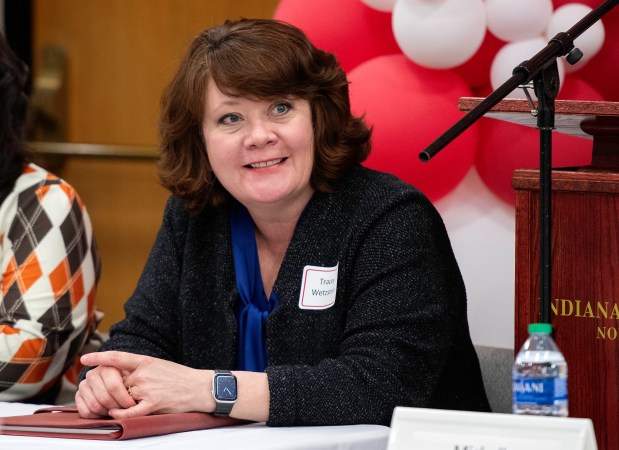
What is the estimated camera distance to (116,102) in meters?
3.57

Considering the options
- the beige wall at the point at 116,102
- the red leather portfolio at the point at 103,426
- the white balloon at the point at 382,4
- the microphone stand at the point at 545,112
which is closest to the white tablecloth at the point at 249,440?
the red leather portfolio at the point at 103,426

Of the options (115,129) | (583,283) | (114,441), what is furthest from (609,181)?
(115,129)

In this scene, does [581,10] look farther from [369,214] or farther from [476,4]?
[369,214]

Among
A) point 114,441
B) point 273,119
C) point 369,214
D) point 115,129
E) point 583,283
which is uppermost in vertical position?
point 115,129

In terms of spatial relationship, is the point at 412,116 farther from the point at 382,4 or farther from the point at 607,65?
the point at 607,65

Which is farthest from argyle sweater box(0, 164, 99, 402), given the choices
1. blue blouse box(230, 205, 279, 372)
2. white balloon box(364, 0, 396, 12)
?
white balloon box(364, 0, 396, 12)

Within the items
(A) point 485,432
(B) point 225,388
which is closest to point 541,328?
(A) point 485,432

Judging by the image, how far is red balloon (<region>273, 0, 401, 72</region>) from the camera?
89.5 inches

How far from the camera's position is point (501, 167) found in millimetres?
2182

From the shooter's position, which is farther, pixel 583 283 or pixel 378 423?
pixel 378 423

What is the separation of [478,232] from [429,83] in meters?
0.34

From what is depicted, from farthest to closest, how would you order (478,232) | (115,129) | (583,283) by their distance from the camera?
(115,129)
(478,232)
(583,283)

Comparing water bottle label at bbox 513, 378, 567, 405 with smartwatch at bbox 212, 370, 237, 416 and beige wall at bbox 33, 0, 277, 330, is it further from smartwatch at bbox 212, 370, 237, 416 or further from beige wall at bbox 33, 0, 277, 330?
beige wall at bbox 33, 0, 277, 330

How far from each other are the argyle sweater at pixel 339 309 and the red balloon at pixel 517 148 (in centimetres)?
32
